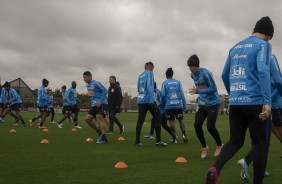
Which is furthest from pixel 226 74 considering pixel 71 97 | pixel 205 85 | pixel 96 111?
pixel 71 97

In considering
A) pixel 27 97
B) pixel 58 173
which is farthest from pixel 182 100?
pixel 27 97

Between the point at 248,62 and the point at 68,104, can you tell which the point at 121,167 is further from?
the point at 68,104

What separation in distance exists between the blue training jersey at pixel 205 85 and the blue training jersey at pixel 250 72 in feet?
8.48

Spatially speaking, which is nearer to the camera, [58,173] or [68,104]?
[58,173]

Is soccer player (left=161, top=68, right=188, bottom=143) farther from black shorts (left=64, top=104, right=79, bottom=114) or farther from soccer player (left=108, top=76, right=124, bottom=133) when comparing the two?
black shorts (left=64, top=104, right=79, bottom=114)

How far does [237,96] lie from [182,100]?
19.5ft

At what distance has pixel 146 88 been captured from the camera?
31.1 ft

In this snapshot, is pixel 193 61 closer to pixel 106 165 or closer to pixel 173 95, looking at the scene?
pixel 106 165

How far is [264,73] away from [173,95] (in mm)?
6314

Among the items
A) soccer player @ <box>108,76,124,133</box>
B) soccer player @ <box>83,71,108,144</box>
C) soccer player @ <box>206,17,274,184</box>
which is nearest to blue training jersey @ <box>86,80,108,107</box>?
soccer player @ <box>83,71,108,144</box>

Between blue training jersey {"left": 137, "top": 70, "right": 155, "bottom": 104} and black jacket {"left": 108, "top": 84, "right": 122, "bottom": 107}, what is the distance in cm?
483

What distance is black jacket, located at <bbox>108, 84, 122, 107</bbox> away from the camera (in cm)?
1440

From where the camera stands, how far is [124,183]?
192 inches

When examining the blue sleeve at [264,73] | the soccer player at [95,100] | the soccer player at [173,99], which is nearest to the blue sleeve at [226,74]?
the blue sleeve at [264,73]
